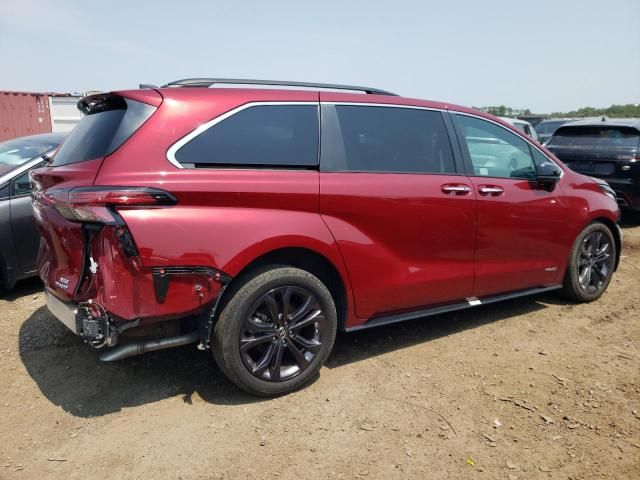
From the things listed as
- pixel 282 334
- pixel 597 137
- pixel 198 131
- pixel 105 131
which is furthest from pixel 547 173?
pixel 597 137

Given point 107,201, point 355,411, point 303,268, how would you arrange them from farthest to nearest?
1. point 303,268
2. point 355,411
3. point 107,201

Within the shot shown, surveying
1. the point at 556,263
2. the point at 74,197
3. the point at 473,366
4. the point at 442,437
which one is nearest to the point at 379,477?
the point at 442,437

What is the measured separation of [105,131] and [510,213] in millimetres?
2987

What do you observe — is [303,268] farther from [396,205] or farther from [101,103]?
[101,103]

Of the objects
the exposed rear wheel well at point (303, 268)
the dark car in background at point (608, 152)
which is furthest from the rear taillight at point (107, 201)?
the dark car in background at point (608, 152)

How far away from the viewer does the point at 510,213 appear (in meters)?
3.97

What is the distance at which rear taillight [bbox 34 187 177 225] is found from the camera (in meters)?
2.51

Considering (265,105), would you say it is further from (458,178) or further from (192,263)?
(458,178)

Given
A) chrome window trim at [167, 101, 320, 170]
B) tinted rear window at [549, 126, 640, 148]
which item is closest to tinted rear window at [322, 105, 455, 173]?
chrome window trim at [167, 101, 320, 170]

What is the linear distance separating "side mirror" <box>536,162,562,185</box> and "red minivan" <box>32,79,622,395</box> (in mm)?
222

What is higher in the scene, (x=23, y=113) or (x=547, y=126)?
(x=23, y=113)

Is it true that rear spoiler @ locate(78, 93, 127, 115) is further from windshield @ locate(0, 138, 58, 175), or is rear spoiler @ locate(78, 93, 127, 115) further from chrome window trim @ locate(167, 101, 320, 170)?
windshield @ locate(0, 138, 58, 175)

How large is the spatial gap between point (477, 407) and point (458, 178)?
64.3 inches

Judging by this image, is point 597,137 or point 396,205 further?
Answer: point 597,137
